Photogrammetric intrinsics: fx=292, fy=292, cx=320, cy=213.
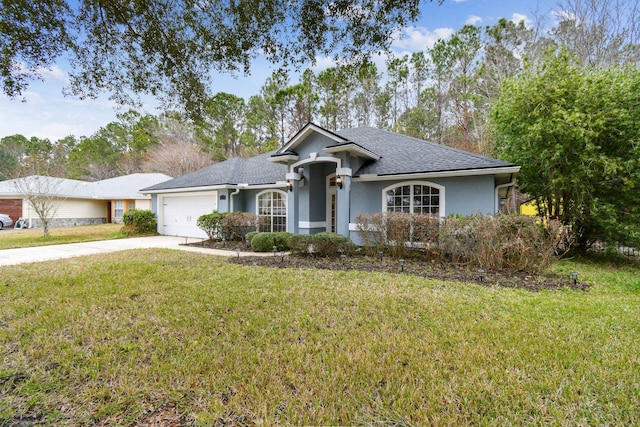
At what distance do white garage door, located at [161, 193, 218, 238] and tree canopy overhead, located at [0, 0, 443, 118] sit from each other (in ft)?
30.5

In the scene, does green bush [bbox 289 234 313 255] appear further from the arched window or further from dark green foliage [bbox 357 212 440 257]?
the arched window

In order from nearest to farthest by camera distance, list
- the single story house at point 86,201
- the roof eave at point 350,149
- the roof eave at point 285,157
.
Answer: the roof eave at point 350,149 < the roof eave at point 285,157 < the single story house at point 86,201

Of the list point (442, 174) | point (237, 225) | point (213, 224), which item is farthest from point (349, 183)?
point (213, 224)

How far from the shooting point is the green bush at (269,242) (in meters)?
10.2

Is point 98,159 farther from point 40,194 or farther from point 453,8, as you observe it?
point 453,8

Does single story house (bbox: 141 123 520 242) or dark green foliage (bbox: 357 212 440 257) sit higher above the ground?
single story house (bbox: 141 123 520 242)

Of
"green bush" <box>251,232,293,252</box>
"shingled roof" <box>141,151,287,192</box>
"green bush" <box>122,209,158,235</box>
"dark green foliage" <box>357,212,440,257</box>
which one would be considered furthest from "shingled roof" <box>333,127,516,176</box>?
"green bush" <box>122,209,158,235</box>

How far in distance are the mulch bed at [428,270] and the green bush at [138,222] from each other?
34.3 feet

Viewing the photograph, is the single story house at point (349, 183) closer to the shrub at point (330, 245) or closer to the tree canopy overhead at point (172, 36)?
the shrub at point (330, 245)

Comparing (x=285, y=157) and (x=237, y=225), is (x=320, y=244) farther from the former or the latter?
(x=237, y=225)

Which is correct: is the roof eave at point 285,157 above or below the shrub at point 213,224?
above

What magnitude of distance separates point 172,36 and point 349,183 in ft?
22.4

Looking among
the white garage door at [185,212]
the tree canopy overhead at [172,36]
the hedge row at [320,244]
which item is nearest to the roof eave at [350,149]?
the hedge row at [320,244]

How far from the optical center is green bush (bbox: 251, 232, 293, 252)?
10164mm
